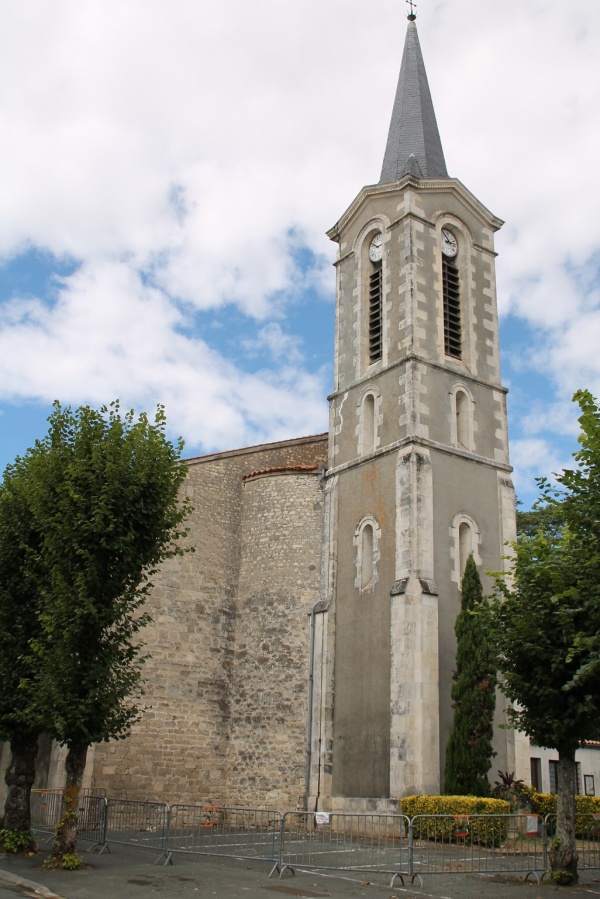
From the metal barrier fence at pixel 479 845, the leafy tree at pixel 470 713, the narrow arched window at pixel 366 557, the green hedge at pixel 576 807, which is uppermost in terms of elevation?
the narrow arched window at pixel 366 557

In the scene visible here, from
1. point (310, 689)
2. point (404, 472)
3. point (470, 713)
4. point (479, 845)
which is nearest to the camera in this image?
point (479, 845)

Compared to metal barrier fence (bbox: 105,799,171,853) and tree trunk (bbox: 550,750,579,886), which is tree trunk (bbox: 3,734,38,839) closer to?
metal barrier fence (bbox: 105,799,171,853)

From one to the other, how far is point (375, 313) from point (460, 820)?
13250 mm

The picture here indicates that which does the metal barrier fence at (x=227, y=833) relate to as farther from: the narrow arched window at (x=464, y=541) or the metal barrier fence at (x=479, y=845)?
the narrow arched window at (x=464, y=541)

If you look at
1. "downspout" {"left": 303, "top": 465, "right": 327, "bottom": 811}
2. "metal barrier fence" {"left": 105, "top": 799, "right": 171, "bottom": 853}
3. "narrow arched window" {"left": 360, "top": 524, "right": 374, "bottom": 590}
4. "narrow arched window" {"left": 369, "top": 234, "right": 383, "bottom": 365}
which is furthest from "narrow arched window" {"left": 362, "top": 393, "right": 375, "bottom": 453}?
"metal barrier fence" {"left": 105, "top": 799, "right": 171, "bottom": 853}

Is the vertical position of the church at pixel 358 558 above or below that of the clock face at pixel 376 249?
below

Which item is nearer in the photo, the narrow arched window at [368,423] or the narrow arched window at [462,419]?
the narrow arched window at [462,419]

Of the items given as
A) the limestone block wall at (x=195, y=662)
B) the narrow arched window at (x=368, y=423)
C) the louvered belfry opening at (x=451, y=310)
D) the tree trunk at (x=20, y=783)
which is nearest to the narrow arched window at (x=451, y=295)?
the louvered belfry opening at (x=451, y=310)

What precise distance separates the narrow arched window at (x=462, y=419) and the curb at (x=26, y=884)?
45.9ft

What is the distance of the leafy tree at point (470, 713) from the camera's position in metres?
17.0

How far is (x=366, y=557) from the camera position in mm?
20656

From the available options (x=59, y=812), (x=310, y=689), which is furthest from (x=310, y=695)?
(x=59, y=812)

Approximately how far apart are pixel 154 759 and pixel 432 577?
7946 millimetres

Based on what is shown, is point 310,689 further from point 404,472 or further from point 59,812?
point 59,812
